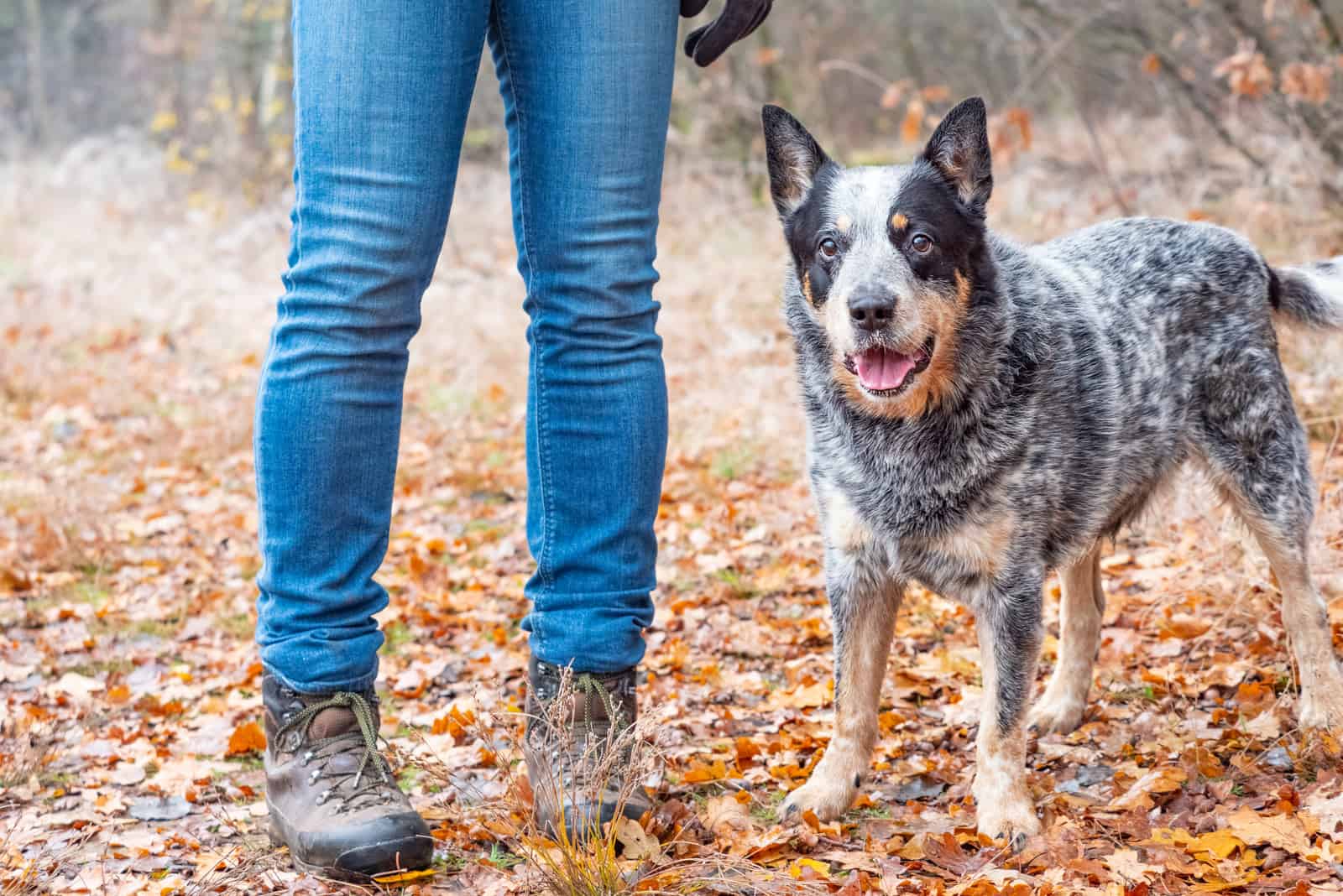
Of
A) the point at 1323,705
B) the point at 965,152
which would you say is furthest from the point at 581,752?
the point at 1323,705

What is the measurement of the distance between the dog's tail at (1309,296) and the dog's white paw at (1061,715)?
124cm

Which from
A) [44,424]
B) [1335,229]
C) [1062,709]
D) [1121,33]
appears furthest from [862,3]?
[1062,709]

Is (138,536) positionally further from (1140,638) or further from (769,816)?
(1140,638)

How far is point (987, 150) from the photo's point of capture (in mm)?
2908

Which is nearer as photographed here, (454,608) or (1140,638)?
(1140,638)

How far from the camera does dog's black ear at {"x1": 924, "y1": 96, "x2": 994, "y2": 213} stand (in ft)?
9.37

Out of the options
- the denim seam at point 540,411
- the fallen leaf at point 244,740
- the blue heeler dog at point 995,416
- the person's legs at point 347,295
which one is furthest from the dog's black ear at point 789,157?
the fallen leaf at point 244,740

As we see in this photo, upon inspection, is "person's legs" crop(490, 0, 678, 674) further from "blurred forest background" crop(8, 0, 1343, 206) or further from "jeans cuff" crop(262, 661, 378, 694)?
"blurred forest background" crop(8, 0, 1343, 206)

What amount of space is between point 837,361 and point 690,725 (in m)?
1.09

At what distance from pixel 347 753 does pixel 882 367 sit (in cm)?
140

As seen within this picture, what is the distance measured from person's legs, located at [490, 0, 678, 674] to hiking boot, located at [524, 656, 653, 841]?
5 cm

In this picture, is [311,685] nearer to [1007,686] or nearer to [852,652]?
[852,652]

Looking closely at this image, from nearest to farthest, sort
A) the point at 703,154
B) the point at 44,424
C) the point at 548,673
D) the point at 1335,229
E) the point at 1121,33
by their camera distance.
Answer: the point at 548,673 < the point at 1335,229 < the point at 44,424 < the point at 1121,33 < the point at 703,154

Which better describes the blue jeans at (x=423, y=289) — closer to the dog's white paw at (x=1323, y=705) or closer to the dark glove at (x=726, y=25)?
the dark glove at (x=726, y=25)
